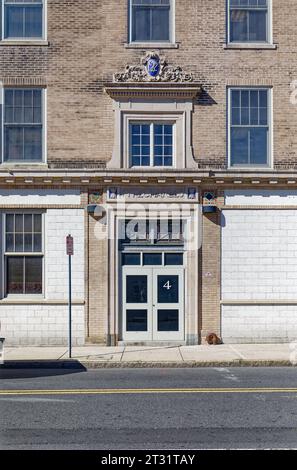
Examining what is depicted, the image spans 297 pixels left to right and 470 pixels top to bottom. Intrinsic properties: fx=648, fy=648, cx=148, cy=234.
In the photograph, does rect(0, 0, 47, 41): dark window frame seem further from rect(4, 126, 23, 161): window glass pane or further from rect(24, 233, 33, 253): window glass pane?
rect(24, 233, 33, 253): window glass pane

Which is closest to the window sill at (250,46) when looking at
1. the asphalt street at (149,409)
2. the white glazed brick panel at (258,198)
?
the white glazed brick panel at (258,198)

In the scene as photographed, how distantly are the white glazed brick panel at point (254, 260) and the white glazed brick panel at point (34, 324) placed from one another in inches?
178

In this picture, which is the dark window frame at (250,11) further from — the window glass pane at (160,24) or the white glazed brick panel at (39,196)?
the white glazed brick panel at (39,196)

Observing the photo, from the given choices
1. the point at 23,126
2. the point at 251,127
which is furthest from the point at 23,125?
the point at 251,127

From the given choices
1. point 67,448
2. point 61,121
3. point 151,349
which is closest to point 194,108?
point 61,121

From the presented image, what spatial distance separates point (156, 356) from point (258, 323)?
3.61 metres

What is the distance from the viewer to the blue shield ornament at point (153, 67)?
58.4ft

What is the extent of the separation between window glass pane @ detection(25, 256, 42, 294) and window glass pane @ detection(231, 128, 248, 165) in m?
6.13

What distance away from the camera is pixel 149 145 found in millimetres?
17938

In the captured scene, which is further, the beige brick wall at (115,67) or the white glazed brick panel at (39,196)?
the beige brick wall at (115,67)

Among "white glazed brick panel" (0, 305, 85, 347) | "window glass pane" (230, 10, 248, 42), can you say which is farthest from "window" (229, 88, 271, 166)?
"white glazed brick panel" (0, 305, 85, 347)

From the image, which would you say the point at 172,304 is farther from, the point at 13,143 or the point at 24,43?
the point at 24,43

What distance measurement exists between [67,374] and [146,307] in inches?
178

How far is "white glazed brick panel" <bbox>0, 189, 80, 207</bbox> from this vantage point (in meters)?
17.7
